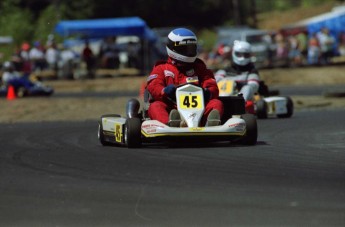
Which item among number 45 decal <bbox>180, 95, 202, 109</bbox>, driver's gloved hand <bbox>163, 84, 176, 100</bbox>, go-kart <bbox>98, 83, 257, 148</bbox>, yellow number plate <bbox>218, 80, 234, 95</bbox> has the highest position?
driver's gloved hand <bbox>163, 84, 176, 100</bbox>

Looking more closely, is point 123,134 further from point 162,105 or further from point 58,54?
point 58,54

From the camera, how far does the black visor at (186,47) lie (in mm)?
12367

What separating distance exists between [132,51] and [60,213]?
3715 cm

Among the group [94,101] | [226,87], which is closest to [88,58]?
[94,101]

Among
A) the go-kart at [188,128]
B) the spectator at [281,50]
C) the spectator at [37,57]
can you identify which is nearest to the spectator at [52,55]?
the spectator at [37,57]

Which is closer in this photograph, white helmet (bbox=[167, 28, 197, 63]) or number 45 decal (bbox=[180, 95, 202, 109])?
number 45 decal (bbox=[180, 95, 202, 109])

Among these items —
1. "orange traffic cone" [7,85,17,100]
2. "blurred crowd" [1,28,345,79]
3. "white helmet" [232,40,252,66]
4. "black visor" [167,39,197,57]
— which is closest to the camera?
"black visor" [167,39,197,57]

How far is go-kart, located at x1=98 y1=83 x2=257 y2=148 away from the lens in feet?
36.9

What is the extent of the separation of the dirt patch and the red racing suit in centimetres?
704

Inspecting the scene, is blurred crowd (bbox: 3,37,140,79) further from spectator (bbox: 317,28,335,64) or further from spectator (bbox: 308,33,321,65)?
spectator (bbox: 317,28,335,64)

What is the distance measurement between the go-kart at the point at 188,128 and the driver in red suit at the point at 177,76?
0.17 meters

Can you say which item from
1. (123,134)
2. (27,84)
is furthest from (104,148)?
(27,84)

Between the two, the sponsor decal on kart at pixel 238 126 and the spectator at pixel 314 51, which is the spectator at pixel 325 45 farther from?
the sponsor decal on kart at pixel 238 126

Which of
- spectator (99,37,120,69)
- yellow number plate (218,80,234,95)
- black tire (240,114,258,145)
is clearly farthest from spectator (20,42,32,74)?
black tire (240,114,258,145)
